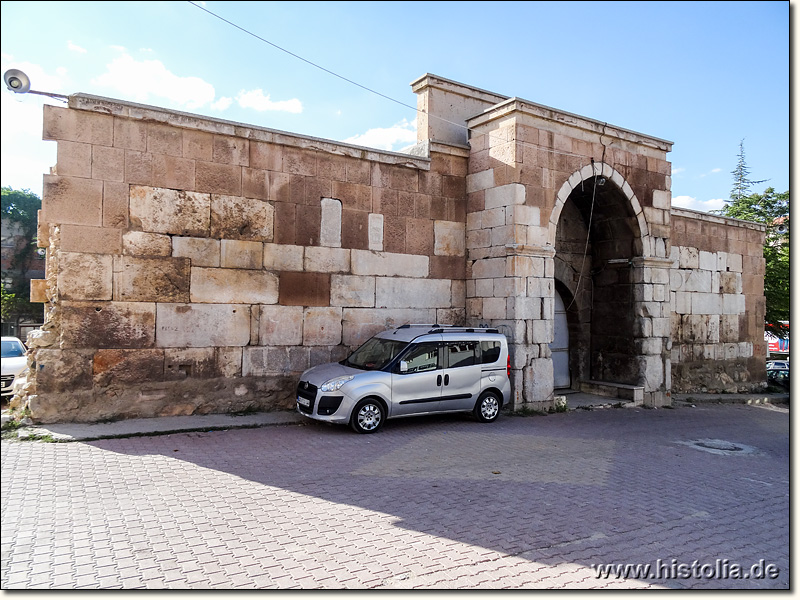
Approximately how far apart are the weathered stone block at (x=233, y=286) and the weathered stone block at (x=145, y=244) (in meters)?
0.58

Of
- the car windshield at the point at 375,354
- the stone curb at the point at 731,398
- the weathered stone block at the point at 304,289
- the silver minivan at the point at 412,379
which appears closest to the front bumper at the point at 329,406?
the silver minivan at the point at 412,379

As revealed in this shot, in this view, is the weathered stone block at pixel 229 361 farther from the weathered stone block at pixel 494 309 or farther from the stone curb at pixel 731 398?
the stone curb at pixel 731 398

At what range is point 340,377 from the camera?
8820 mm

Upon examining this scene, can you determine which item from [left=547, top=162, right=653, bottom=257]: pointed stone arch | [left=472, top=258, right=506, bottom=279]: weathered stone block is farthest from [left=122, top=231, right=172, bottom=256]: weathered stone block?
[left=547, top=162, right=653, bottom=257]: pointed stone arch

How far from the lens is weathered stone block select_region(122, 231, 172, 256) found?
8.99 m

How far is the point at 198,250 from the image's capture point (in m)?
9.53

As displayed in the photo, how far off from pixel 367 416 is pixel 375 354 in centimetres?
122

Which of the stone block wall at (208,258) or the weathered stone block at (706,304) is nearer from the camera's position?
the stone block wall at (208,258)

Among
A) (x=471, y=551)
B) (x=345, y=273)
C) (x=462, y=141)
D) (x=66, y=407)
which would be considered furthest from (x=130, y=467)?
(x=462, y=141)

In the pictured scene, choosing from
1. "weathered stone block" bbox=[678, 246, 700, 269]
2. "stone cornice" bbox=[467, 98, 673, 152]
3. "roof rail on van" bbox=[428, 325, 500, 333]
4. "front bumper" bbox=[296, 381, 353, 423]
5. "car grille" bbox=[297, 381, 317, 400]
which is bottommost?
"front bumper" bbox=[296, 381, 353, 423]

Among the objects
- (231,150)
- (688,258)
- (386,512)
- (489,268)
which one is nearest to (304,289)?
(231,150)

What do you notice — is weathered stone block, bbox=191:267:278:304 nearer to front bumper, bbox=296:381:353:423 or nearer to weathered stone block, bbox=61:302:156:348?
weathered stone block, bbox=61:302:156:348

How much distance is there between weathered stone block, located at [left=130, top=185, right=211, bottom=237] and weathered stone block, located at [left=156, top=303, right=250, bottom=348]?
1.28 metres

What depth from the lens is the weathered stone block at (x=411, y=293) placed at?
11375 millimetres
